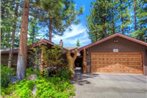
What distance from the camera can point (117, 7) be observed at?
29969 mm

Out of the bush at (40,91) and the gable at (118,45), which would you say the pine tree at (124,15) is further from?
the bush at (40,91)

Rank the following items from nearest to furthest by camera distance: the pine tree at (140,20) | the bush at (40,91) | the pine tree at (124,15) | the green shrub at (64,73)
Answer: the bush at (40,91)
the green shrub at (64,73)
the pine tree at (140,20)
the pine tree at (124,15)

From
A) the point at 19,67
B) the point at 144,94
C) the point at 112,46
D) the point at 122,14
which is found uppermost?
the point at 122,14

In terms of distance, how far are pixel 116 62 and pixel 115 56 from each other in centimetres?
58

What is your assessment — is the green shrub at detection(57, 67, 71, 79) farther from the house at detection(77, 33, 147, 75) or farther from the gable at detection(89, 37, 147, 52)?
the gable at detection(89, 37, 147, 52)

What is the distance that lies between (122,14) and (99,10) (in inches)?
141

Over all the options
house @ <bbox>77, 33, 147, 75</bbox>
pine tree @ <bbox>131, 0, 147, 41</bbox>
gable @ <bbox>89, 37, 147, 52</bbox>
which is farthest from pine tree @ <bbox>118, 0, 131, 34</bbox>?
house @ <bbox>77, 33, 147, 75</bbox>

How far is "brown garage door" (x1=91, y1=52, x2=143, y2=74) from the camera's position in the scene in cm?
1842

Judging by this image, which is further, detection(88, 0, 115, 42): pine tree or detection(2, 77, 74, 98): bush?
detection(88, 0, 115, 42): pine tree

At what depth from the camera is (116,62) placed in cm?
1856

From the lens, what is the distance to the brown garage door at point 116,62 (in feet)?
60.4

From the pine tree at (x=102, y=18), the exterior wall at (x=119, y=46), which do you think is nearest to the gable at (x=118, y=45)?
the exterior wall at (x=119, y=46)

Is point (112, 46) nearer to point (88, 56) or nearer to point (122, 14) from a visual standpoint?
point (88, 56)

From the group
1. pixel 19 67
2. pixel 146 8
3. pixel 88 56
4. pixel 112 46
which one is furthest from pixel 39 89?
pixel 146 8
